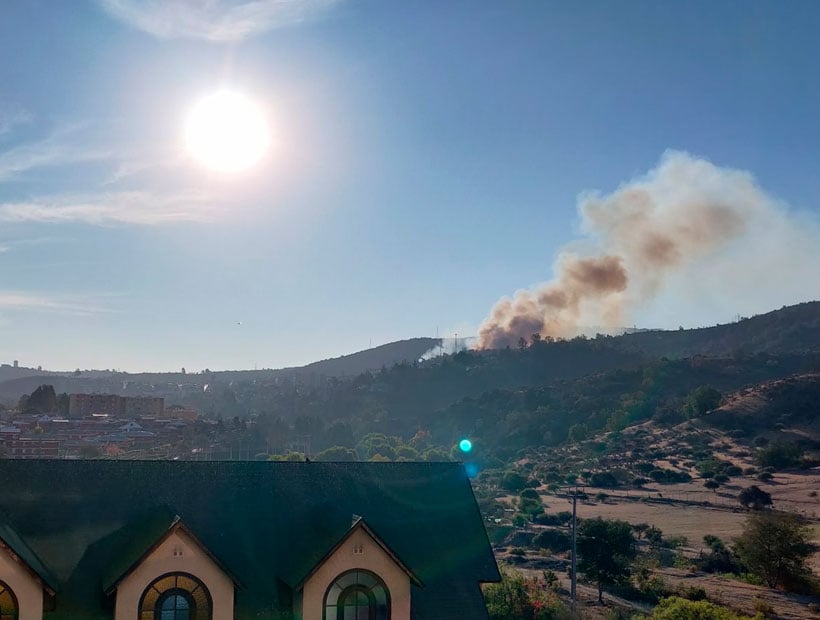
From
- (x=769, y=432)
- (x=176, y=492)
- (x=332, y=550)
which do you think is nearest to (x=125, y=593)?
(x=176, y=492)

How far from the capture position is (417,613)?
15.3 m

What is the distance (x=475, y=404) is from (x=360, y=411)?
134ft

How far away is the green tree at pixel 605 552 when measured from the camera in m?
38.7

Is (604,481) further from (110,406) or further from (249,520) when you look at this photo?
(110,406)

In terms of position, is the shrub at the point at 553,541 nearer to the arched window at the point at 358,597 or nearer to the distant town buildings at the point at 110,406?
the arched window at the point at 358,597

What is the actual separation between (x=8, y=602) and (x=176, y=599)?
288 cm

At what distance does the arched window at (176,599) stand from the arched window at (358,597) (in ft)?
7.70

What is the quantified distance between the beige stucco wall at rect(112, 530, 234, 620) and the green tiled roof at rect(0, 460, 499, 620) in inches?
11.6

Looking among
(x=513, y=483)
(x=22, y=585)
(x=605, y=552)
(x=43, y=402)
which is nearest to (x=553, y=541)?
(x=605, y=552)

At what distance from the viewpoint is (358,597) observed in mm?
14859

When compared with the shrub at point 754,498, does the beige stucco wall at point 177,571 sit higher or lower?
higher

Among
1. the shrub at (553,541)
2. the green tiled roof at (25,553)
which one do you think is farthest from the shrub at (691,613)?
the shrub at (553,541)

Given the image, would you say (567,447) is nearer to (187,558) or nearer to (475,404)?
(475,404)

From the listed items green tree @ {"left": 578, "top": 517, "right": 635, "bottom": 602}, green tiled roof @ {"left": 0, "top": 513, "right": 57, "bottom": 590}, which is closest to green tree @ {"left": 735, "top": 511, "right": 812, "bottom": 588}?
green tree @ {"left": 578, "top": 517, "right": 635, "bottom": 602}
